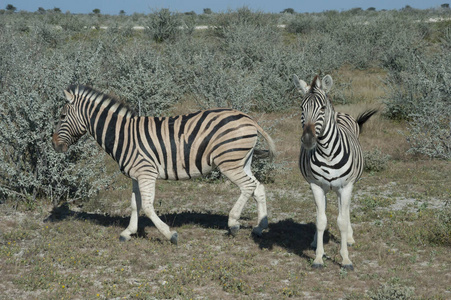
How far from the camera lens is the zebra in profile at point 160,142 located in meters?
7.48

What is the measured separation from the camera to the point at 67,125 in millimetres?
7754

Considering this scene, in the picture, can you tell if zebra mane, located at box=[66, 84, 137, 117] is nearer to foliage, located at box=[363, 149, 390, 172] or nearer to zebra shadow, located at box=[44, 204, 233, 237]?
zebra shadow, located at box=[44, 204, 233, 237]

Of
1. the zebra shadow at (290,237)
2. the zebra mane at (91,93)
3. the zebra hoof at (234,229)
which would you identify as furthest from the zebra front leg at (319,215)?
the zebra mane at (91,93)

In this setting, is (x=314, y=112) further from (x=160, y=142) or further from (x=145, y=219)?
(x=145, y=219)

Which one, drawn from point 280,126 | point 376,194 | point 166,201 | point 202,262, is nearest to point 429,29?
point 280,126

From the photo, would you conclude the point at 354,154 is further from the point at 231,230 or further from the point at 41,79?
the point at 41,79

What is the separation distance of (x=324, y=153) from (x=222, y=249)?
2.28 m

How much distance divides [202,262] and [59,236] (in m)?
2.58

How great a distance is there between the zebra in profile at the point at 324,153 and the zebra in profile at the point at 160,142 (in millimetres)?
1199

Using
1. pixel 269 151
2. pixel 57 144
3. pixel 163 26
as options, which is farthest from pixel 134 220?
pixel 163 26

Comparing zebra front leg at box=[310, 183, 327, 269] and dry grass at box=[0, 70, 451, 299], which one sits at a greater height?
zebra front leg at box=[310, 183, 327, 269]

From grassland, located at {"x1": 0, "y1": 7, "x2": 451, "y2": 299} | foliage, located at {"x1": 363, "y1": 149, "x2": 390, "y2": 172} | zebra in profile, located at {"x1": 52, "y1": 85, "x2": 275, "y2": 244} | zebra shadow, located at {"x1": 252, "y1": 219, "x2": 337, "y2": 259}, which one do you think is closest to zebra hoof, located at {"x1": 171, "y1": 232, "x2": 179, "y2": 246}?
zebra in profile, located at {"x1": 52, "y1": 85, "x2": 275, "y2": 244}

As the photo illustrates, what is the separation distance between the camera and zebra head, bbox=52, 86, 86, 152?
7715mm

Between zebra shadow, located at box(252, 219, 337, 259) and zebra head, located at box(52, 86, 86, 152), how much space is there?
3379mm
